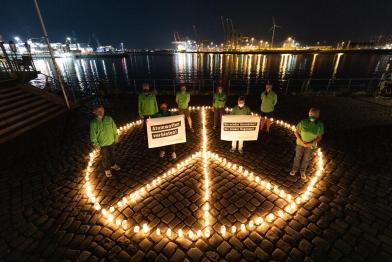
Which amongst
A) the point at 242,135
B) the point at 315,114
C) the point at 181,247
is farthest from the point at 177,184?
the point at 315,114

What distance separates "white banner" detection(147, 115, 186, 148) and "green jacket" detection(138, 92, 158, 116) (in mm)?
1673

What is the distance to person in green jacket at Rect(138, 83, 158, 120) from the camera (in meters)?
8.95

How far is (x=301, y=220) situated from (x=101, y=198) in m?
5.75

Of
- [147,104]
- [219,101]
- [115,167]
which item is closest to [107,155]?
[115,167]

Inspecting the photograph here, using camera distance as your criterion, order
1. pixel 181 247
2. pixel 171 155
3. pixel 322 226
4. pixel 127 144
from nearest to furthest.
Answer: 1. pixel 181 247
2. pixel 322 226
3. pixel 171 155
4. pixel 127 144

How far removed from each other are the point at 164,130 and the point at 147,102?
1.90 meters

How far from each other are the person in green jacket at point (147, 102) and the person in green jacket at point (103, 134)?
2263mm

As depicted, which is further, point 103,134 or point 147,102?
point 147,102

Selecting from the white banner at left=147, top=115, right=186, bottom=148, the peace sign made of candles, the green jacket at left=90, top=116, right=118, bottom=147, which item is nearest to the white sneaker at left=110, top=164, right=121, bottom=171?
the peace sign made of candles

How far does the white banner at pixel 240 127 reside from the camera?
809 centimetres

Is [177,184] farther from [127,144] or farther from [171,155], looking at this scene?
[127,144]

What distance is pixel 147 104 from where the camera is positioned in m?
9.09

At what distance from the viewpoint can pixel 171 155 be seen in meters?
8.85

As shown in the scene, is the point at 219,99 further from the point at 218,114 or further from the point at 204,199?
the point at 204,199
